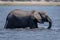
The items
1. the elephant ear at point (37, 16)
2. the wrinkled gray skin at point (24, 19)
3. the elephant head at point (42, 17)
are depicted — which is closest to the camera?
the wrinkled gray skin at point (24, 19)

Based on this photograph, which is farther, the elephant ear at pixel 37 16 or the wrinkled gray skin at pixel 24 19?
the elephant ear at pixel 37 16

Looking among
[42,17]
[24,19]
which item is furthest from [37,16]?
[24,19]

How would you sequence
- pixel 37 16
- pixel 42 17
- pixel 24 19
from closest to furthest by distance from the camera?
pixel 24 19 → pixel 37 16 → pixel 42 17

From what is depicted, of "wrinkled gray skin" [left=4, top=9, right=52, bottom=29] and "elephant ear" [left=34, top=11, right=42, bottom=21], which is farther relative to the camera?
"elephant ear" [left=34, top=11, right=42, bottom=21]

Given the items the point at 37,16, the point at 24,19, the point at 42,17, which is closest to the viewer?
the point at 24,19

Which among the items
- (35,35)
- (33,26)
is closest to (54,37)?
(35,35)

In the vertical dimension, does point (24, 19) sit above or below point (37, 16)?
below

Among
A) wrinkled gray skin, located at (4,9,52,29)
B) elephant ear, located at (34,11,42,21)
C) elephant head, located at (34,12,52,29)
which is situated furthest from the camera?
elephant head, located at (34,12,52,29)

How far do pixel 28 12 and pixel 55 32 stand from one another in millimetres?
2396

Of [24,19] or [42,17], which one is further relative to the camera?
[42,17]

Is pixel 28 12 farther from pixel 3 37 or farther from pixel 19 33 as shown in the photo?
pixel 3 37

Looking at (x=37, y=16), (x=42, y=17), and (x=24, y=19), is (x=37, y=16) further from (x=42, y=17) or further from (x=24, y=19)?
(x=24, y=19)

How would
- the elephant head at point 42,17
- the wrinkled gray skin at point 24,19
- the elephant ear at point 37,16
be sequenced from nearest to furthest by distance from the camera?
1. the wrinkled gray skin at point 24,19
2. the elephant ear at point 37,16
3. the elephant head at point 42,17

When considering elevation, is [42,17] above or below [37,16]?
below
